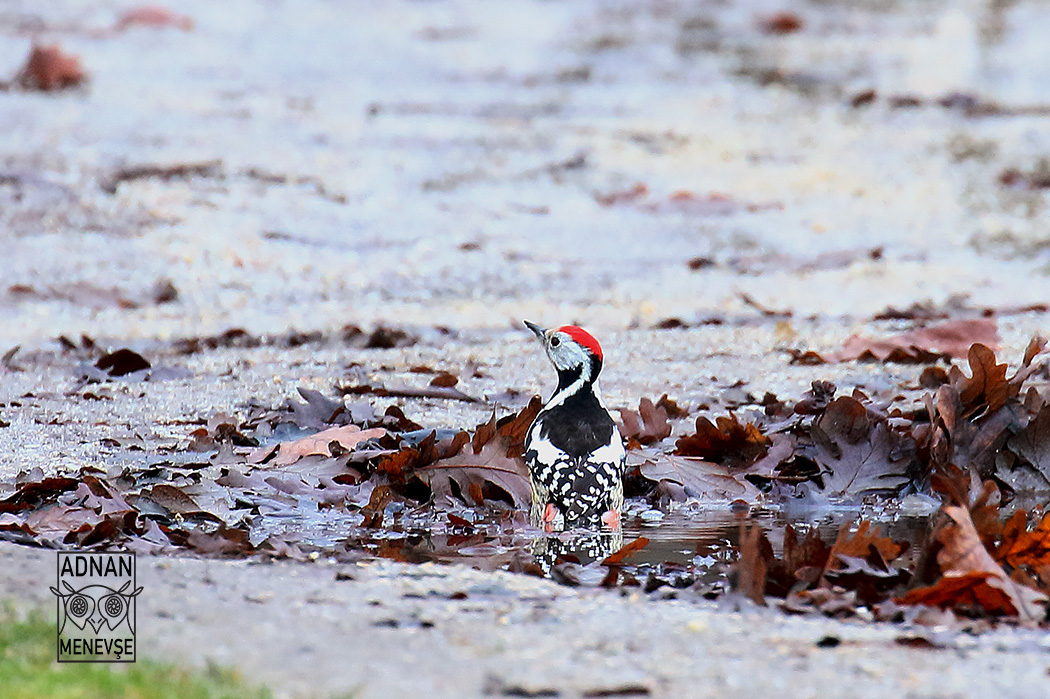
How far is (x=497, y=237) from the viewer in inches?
454

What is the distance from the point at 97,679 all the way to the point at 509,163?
1096 cm

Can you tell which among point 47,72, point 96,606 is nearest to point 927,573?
point 96,606

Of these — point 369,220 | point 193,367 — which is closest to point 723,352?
point 193,367

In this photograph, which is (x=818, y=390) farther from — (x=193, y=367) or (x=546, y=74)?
(x=546, y=74)

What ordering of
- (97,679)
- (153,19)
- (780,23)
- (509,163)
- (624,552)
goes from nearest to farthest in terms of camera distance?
(97,679) < (624,552) < (509,163) < (153,19) < (780,23)

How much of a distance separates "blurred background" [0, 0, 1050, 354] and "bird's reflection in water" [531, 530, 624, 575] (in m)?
4.28

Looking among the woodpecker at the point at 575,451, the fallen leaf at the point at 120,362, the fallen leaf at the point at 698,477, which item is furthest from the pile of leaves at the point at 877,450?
the fallen leaf at the point at 120,362

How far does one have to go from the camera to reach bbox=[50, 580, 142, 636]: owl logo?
2.99 meters

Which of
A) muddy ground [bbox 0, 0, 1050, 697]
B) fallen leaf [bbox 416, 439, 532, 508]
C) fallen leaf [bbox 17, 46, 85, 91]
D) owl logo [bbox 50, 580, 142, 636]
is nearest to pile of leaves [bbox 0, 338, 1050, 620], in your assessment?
fallen leaf [bbox 416, 439, 532, 508]

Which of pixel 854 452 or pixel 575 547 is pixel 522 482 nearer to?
pixel 575 547

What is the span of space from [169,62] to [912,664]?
46.6 feet

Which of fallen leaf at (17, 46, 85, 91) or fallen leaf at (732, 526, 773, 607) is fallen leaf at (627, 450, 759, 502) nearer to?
fallen leaf at (732, 526, 773, 607)

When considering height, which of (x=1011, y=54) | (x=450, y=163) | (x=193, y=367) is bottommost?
(x=193, y=367)

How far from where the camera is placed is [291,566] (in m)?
3.70
